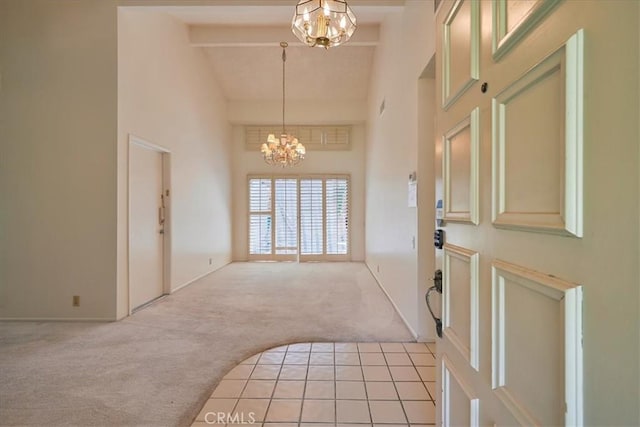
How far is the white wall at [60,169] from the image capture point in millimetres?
3562

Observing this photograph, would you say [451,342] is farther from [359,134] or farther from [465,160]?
[359,134]

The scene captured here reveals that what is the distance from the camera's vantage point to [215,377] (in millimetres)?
2363

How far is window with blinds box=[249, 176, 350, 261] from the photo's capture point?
797 cm

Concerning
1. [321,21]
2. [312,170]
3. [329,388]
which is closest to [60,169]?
[321,21]

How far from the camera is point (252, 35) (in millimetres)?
5551

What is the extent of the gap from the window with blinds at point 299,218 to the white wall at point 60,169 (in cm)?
453

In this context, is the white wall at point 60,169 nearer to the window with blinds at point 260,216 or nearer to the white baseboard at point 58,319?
the white baseboard at point 58,319

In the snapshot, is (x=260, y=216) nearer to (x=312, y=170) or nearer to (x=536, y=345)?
(x=312, y=170)

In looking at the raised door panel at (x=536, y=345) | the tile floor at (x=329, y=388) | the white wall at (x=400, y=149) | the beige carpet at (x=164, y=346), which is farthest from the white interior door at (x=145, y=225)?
the raised door panel at (x=536, y=345)

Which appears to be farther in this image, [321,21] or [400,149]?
[400,149]

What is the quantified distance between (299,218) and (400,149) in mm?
4508

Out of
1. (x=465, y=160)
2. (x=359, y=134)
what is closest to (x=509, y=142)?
(x=465, y=160)

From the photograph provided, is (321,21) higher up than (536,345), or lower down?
higher up

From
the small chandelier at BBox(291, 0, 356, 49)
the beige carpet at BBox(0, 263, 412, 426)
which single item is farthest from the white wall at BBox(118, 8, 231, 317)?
the small chandelier at BBox(291, 0, 356, 49)
